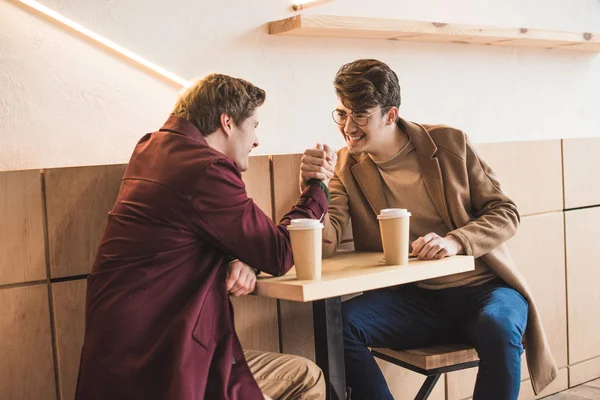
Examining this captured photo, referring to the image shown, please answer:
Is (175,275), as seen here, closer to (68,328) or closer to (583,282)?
(68,328)

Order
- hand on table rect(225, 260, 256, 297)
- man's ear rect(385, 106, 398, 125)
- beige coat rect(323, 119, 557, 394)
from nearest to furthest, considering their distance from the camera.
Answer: hand on table rect(225, 260, 256, 297) < beige coat rect(323, 119, 557, 394) < man's ear rect(385, 106, 398, 125)

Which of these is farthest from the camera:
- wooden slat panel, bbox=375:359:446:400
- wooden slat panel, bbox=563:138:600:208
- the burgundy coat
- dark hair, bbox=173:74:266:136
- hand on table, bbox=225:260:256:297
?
wooden slat panel, bbox=563:138:600:208

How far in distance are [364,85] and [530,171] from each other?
40.6 inches

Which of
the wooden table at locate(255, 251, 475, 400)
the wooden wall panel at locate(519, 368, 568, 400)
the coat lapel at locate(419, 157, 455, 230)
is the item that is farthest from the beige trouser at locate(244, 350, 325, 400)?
the wooden wall panel at locate(519, 368, 568, 400)

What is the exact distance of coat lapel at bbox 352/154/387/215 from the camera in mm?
2520

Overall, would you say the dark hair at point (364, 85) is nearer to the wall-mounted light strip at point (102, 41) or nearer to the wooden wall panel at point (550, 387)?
the wall-mounted light strip at point (102, 41)

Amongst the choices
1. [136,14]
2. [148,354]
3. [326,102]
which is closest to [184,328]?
[148,354]

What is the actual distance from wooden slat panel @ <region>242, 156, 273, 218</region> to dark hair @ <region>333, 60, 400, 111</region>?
12.9 inches

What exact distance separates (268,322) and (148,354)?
0.82m

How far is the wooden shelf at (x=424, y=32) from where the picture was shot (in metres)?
3.08

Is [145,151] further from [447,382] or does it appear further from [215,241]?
[447,382]

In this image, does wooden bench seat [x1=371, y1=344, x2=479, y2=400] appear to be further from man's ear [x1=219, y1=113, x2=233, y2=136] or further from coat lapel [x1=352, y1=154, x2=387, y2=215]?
man's ear [x1=219, y1=113, x2=233, y2=136]

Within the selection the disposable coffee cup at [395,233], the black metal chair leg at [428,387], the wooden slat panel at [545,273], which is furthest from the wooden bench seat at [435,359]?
the wooden slat panel at [545,273]

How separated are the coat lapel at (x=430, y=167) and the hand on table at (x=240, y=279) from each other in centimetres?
80
